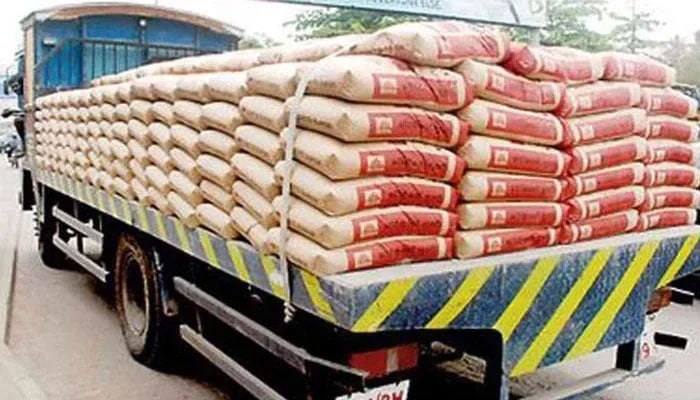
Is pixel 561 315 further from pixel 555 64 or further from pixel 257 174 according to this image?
pixel 257 174

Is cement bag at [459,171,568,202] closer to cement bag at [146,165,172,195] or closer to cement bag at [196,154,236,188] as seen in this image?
cement bag at [196,154,236,188]

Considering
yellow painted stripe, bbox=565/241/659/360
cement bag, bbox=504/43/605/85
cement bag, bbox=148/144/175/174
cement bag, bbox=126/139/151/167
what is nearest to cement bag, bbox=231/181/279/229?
cement bag, bbox=148/144/175/174

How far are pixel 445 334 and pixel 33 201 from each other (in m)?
6.36

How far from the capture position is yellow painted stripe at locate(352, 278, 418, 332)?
7.89 ft

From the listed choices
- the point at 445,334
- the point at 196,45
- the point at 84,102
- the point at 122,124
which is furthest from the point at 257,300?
the point at 196,45

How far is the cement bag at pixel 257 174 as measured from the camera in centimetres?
283

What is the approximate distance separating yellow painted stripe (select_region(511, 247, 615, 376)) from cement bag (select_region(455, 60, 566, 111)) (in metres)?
0.62

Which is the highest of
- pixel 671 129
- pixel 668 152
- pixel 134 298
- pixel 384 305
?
pixel 671 129

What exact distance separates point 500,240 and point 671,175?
1246 millimetres

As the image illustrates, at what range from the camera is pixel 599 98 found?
3.16 m

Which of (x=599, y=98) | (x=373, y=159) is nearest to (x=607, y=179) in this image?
(x=599, y=98)

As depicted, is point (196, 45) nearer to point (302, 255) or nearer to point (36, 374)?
point (36, 374)

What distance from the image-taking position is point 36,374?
14.7ft

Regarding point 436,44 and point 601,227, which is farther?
point 601,227
